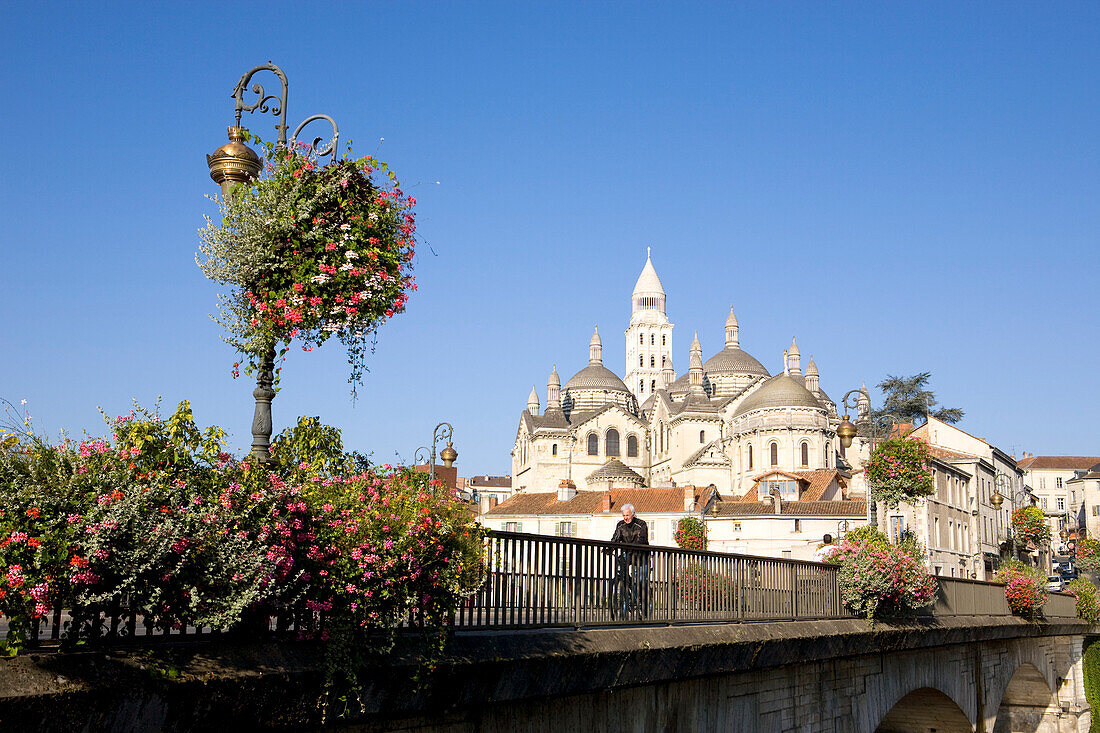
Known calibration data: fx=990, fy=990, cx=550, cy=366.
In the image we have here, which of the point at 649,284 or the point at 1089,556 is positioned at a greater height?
the point at 649,284

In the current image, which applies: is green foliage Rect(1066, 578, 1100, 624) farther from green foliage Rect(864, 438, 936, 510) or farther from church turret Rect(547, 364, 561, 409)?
church turret Rect(547, 364, 561, 409)

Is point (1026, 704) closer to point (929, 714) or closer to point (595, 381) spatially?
point (929, 714)

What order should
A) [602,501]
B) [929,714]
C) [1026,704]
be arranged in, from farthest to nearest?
[602,501]
[1026,704]
[929,714]

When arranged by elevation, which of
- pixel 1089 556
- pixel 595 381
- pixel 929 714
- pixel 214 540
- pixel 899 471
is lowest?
pixel 929 714

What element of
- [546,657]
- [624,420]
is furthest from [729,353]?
[546,657]

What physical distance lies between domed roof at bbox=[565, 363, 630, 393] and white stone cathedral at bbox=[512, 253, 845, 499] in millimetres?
142

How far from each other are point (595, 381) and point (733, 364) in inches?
693

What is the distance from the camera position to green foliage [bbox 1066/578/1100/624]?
113 ft

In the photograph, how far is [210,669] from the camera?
5.68 metres

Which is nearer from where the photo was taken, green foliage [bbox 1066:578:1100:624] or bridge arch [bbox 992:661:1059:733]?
bridge arch [bbox 992:661:1059:733]

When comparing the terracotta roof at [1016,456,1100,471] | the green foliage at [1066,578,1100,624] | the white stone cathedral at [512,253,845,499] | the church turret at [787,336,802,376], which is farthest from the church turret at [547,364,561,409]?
the green foliage at [1066,578,1100,624]

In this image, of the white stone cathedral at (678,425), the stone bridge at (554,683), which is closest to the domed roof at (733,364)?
the white stone cathedral at (678,425)

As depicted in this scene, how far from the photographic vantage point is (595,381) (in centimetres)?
12675

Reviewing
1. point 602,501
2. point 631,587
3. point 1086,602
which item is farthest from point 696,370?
point 631,587
